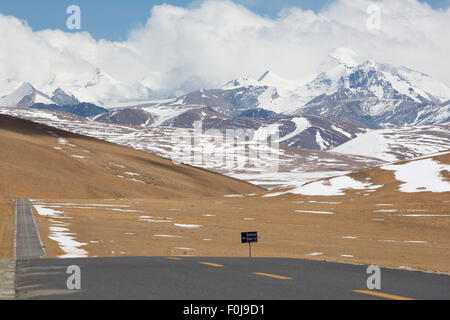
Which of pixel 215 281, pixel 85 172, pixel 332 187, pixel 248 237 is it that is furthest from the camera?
pixel 85 172

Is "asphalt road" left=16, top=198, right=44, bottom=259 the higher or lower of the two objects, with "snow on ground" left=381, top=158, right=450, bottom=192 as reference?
lower

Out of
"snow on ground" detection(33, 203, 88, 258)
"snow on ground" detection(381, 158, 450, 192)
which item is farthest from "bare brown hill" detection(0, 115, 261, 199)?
"snow on ground" detection(33, 203, 88, 258)

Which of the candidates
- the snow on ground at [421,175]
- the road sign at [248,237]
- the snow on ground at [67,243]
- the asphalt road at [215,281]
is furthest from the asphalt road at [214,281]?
the snow on ground at [421,175]

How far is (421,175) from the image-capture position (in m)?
123

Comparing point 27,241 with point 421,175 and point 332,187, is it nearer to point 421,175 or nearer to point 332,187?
point 332,187

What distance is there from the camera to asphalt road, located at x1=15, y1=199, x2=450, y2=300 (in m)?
13.0

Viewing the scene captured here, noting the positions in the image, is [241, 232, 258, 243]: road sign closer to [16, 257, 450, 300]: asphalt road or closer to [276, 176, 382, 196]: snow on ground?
[16, 257, 450, 300]: asphalt road

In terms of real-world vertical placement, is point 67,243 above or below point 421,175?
below

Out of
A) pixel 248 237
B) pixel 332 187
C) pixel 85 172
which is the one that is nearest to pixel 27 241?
pixel 248 237

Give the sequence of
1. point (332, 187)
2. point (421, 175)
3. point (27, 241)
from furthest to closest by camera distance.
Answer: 1. point (332, 187)
2. point (421, 175)
3. point (27, 241)

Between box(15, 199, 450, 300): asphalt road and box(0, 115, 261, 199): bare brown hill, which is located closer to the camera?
box(15, 199, 450, 300): asphalt road

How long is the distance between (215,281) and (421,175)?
117 metres

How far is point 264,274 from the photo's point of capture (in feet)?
55.3

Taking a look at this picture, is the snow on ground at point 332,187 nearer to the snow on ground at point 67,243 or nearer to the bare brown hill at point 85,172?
the bare brown hill at point 85,172
